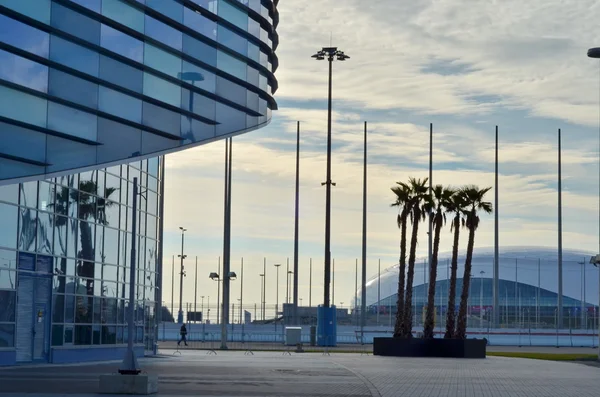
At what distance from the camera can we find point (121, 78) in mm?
33031

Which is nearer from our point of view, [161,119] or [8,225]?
[161,119]

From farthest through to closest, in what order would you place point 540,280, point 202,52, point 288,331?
point 540,280, point 288,331, point 202,52

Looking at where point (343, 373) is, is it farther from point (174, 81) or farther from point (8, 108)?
point (8, 108)

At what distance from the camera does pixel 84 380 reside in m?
29.0

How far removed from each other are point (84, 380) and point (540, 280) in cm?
12622

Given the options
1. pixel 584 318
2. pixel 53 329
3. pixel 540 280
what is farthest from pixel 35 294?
pixel 540 280

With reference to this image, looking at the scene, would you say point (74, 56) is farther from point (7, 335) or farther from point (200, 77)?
point (7, 335)

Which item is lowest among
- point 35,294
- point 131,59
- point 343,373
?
point 343,373

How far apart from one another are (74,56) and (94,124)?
2055 mm

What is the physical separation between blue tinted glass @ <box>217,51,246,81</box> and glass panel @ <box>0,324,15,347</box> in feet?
35.9

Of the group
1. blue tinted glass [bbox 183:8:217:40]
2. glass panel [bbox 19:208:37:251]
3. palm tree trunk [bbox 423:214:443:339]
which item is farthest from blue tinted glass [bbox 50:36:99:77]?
palm tree trunk [bbox 423:214:443:339]

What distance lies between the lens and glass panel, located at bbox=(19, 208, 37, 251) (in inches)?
1454

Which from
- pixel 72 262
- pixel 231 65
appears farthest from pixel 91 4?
pixel 72 262

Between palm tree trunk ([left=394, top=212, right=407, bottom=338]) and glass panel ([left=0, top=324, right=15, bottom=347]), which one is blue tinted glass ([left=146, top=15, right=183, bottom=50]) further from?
palm tree trunk ([left=394, top=212, right=407, bottom=338])
